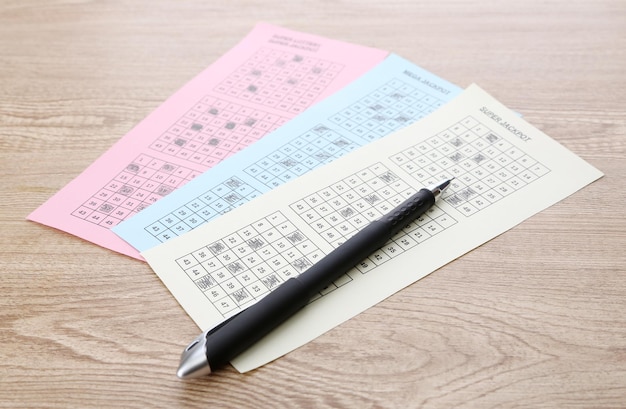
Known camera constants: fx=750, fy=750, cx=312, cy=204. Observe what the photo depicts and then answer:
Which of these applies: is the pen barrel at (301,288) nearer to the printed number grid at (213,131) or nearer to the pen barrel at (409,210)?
the pen barrel at (409,210)

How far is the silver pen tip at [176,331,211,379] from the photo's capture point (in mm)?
589

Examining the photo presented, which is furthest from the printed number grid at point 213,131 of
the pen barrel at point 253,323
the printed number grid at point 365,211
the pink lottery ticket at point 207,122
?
the pen barrel at point 253,323

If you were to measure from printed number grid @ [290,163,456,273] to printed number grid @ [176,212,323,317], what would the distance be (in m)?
0.03

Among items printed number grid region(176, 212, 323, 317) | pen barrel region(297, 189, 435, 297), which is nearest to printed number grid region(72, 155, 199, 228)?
printed number grid region(176, 212, 323, 317)

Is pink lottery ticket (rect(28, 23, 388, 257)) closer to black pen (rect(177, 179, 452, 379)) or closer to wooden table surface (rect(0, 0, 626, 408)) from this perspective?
wooden table surface (rect(0, 0, 626, 408))

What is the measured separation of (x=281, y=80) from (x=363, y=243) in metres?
0.36

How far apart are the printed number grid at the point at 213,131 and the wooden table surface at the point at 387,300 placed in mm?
56

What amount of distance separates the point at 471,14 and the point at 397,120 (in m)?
0.29

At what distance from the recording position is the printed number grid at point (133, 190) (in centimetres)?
77

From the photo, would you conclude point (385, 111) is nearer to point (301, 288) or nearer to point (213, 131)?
point (213, 131)

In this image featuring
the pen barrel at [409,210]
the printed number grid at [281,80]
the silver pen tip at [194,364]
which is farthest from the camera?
the printed number grid at [281,80]

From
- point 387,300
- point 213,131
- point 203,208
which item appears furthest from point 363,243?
point 213,131

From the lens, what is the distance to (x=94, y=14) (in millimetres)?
1096

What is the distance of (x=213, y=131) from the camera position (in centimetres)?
89
